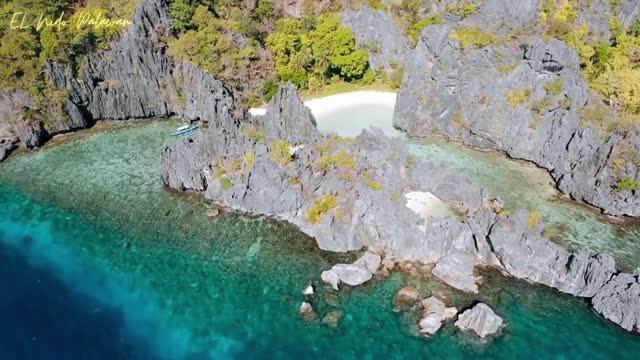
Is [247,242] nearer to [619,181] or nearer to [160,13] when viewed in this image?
[619,181]

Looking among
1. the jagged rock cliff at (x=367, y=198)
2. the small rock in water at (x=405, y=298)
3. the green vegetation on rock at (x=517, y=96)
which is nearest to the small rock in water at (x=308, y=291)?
the jagged rock cliff at (x=367, y=198)

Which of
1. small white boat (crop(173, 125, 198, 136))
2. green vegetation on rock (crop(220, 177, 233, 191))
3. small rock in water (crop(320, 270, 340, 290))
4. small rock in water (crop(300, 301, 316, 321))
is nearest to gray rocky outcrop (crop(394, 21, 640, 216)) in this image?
green vegetation on rock (crop(220, 177, 233, 191))

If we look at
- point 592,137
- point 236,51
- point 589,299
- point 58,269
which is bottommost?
point 589,299

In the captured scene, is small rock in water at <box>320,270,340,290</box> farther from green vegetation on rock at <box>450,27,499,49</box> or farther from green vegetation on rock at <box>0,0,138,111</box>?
green vegetation on rock at <box>0,0,138,111</box>

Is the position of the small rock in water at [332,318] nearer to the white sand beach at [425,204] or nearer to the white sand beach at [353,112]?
the white sand beach at [425,204]

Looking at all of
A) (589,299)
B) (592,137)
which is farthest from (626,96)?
(589,299)
